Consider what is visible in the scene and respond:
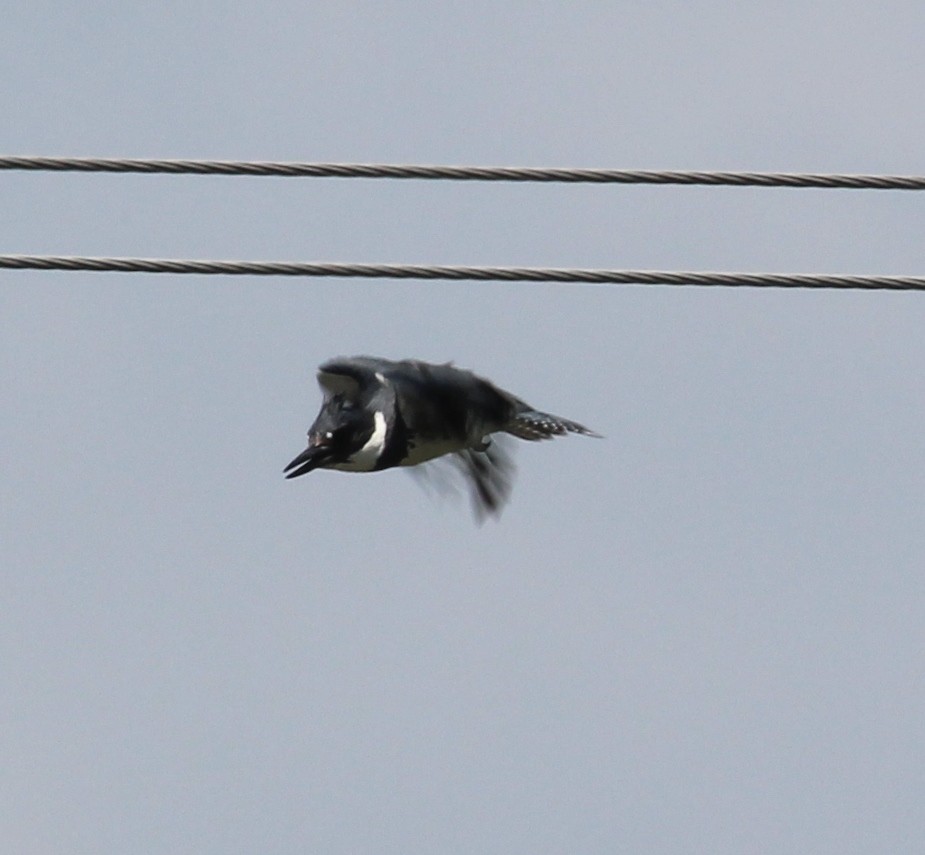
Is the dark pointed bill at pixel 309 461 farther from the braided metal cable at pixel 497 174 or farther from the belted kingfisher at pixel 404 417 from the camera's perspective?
the braided metal cable at pixel 497 174

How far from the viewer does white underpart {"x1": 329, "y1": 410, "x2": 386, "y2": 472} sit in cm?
1175

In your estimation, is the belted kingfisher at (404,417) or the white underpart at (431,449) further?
the white underpart at (431,449)

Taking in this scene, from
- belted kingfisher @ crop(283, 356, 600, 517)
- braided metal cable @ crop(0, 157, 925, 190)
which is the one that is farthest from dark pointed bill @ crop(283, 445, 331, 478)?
braided metal cable @ crop(0, 157, 925, 190)

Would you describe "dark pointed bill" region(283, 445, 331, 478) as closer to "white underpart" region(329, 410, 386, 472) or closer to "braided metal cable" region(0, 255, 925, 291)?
"white underpart" region(329, 410, 386, 472)

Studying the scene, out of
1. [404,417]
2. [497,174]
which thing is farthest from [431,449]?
[497,174]

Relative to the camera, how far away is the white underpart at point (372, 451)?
11.8 meters

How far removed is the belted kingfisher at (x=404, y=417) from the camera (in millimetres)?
11555

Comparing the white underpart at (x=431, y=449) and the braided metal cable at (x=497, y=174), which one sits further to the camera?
the white underpart at (x=431, y=449)

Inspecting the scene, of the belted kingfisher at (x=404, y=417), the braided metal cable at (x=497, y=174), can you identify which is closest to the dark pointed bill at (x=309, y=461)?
the belted kingfisher at (x=404, y=417)

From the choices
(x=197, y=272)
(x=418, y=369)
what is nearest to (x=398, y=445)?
(x=418, y=369)

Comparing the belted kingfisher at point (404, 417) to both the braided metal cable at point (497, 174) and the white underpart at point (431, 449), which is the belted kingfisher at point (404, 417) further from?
the braided metal cable at point (497, 174)

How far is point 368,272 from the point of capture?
26.9ft

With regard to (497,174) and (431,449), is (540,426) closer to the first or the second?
(431,449)

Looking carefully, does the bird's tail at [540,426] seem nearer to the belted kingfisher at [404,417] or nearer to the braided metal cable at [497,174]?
the belted kingfisher at [404,417]
